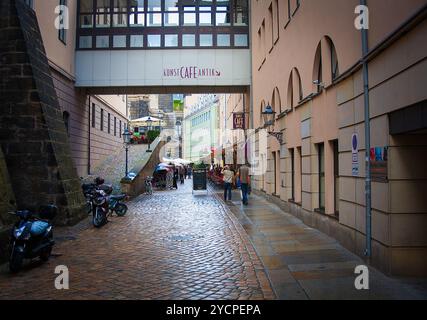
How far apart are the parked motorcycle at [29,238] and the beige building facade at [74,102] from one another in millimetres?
15150

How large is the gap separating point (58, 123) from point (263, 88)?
36.9 feet

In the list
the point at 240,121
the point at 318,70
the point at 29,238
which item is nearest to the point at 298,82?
the point at 318,70

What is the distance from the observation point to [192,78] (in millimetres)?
28828

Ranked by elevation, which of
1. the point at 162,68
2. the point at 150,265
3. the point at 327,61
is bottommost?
the point at 150,265

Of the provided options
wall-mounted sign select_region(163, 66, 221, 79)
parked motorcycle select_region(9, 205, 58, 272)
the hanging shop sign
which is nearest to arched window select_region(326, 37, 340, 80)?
parked motorcycle select_region(9, 205, 58, 272)

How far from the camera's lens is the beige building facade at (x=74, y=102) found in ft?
76.8

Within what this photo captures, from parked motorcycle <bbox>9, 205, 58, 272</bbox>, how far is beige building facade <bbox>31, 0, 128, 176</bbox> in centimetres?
1515

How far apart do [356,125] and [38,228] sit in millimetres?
6024

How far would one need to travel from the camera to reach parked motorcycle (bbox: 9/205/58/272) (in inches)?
290

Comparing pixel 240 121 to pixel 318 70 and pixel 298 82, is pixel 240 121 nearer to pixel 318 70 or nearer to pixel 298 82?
pixel 298 82

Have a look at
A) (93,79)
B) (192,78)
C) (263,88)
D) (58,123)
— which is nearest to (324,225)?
(58,123)

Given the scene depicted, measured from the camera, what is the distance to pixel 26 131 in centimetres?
1293

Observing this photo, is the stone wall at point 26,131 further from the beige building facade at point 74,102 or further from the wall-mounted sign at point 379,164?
the wall-mounted sign at point 379,164

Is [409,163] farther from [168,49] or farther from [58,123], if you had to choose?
[168,49]
